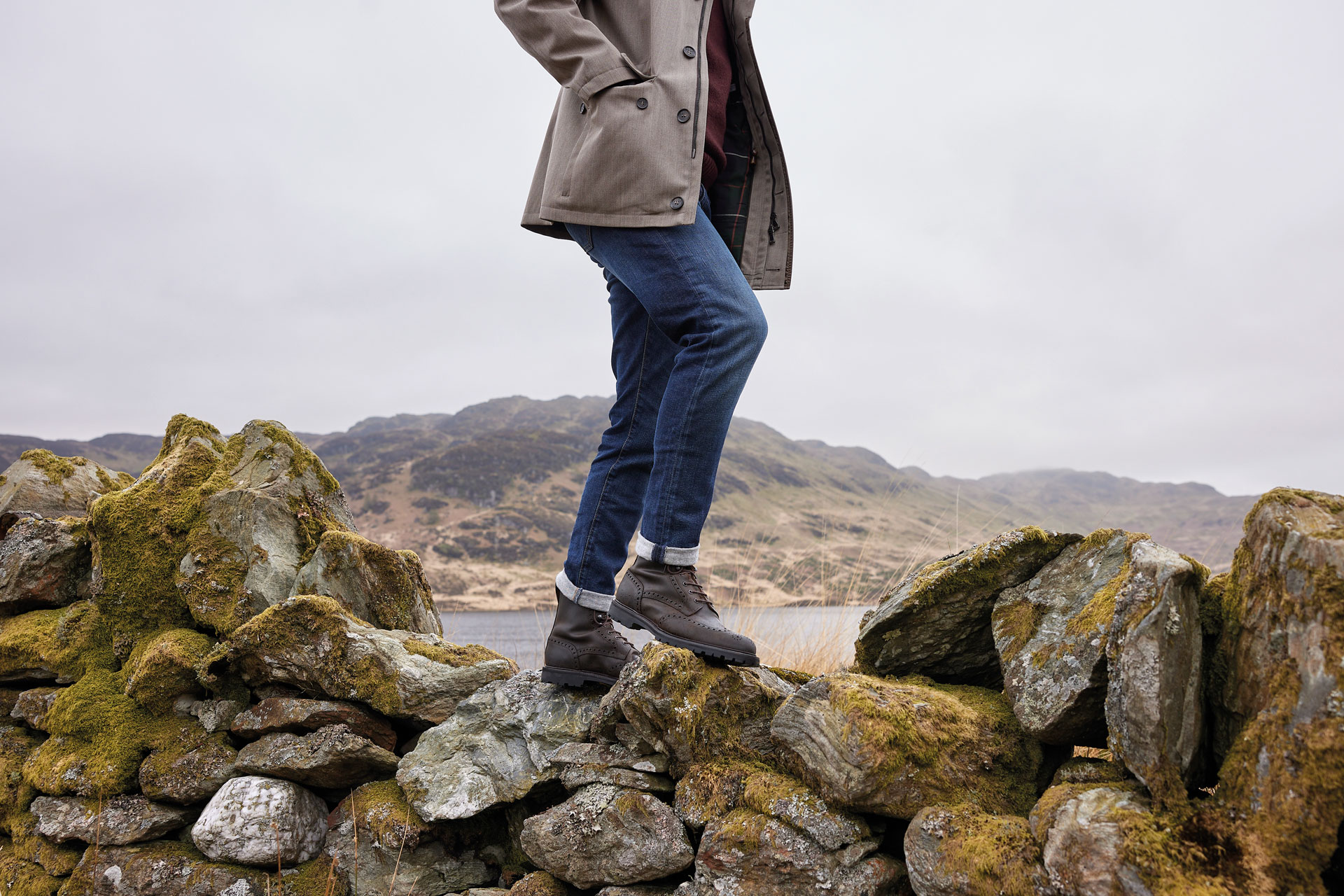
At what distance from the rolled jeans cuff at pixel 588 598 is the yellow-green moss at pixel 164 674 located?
1.73 meters

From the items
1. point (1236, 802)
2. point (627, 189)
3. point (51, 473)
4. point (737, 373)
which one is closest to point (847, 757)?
point (1236, 802)

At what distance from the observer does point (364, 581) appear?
340cm

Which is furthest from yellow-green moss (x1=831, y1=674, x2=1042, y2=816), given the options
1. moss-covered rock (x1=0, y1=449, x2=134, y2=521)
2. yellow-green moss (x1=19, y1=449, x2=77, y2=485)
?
yellow-green moss (x1=19, y1=449, x2=77, y2=485)

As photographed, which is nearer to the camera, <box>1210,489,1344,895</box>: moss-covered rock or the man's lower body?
<box>1210,489,1344,895</box>: moss-covered rock

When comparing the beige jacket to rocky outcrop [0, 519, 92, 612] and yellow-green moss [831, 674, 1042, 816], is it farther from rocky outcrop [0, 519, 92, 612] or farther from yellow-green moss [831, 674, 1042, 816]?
rocky outcrop [0, 519, 92, 612]

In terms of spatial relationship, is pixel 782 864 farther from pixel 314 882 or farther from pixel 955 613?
pixel 314 882

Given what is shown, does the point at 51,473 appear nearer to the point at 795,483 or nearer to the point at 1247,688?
the point at 1247,688

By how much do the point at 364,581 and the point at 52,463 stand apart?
271cm

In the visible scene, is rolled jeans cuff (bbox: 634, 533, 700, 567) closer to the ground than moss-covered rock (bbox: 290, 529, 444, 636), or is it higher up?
higher up

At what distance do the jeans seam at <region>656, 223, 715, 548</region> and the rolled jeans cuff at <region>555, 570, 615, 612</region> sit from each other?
15.9 inches

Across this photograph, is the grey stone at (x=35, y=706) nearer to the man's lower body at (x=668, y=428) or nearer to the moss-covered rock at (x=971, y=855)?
the man's lower body at (x=668, y=428)

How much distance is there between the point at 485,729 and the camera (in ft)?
8.91

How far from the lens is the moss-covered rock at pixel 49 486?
424cm

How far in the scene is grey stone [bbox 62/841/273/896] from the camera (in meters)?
2.48
